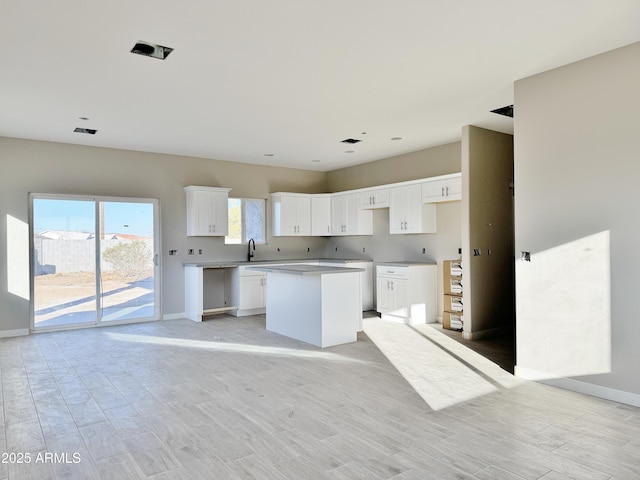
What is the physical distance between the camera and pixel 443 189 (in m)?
6.26

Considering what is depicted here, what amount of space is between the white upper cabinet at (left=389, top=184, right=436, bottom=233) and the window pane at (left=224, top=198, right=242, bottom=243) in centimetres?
288

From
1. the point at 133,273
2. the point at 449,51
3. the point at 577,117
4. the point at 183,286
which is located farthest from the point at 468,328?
the point at 133,273

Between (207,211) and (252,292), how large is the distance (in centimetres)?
160

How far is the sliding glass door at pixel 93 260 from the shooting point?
6.23 m

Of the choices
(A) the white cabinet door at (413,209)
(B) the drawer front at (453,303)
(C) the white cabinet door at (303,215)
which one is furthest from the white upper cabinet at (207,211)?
(B) the drawer front at (453,303)

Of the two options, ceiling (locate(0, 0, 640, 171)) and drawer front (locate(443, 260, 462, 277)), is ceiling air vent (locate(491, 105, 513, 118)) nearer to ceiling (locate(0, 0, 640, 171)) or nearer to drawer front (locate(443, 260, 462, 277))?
ceiling (locate(0, 0, 640, 171))

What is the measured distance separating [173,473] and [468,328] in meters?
4.20

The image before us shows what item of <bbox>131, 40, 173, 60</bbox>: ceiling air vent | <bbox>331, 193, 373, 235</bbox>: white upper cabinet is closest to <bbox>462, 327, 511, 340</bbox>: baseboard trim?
<bbox>331, 193, 373, 235</bbox>: white upper cabinet

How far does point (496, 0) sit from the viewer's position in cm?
271

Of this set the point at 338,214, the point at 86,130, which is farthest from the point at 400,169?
the point at 86,130

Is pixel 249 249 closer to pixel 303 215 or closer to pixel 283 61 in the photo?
pixel 303 215

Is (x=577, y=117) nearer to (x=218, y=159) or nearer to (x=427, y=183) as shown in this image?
(x=427, y=183)

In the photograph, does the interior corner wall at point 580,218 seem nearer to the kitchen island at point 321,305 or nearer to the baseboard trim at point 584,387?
the baseboard trim at point 584,387

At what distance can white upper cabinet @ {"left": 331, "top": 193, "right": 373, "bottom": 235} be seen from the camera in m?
7.95
